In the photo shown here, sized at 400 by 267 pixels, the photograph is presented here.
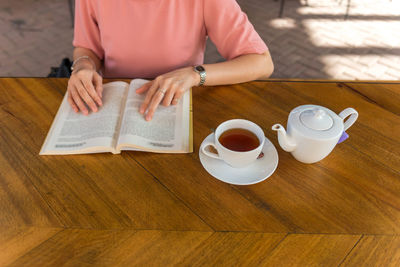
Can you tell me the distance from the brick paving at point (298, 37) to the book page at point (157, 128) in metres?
1.65

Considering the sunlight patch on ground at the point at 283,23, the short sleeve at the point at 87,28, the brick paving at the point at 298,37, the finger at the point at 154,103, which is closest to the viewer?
the finger at the point at 154,103

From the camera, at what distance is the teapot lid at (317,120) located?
75cm

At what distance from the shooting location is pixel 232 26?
111 cm

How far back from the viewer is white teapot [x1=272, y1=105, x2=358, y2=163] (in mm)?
741

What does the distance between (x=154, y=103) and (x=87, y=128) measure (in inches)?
7.5

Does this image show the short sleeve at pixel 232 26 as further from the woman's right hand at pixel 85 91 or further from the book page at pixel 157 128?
the woman's right hand at pixel 85 91

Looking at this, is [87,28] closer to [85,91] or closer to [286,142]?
[85,91]

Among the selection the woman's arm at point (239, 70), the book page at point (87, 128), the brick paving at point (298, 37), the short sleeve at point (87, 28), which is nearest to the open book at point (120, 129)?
the book page at point (87, 128)

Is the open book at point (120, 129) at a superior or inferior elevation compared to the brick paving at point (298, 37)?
superior

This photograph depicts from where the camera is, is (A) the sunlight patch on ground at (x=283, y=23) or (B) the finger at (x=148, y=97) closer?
(B) the finger at (x=148, y=97)

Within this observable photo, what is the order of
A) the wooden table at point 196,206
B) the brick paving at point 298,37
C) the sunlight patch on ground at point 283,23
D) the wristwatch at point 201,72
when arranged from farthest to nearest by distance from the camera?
the sunlight patch on ground at point 283,23, the brick paving at point 298,37, the wristwatch at point 201,72, the wooden table at point 196,206

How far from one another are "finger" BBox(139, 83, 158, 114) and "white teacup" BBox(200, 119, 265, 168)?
223 millimetres

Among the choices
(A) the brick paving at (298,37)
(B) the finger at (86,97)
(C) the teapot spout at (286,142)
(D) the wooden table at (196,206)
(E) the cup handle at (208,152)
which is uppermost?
(C) the teapot spout at (286,142)

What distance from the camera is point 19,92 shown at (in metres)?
1.05
